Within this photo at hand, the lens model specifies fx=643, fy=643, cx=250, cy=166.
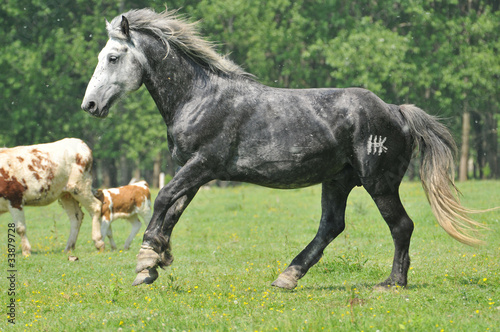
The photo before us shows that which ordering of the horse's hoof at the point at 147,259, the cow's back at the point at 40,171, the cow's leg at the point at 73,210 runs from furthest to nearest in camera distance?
1. the cow's leg at the point at 73,210
2. the cow's back at the point at 40,171
3. the horse's hoof at the point at 147,259

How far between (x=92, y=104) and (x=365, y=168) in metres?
3.19

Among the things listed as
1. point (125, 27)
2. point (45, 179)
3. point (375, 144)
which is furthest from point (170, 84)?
point (45, 179)

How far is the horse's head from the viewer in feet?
23.4

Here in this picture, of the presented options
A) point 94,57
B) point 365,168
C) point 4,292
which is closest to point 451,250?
point 365,168

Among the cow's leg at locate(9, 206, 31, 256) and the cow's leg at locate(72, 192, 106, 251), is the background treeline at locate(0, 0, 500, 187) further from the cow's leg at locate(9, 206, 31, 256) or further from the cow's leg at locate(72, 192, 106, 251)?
the cow's leg at locate(9, 206, 31, 256)

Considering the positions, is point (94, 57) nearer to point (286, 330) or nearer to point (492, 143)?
point (492, 143)

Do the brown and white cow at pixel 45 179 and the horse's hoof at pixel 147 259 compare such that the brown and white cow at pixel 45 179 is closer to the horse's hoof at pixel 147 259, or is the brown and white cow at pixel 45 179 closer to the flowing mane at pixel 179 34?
the flowing mane at pixel 179 34

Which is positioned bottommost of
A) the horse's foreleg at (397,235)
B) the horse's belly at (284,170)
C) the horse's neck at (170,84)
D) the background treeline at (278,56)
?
the horse's foreleg at (397,235)

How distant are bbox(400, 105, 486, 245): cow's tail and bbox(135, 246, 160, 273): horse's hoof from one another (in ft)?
11.0

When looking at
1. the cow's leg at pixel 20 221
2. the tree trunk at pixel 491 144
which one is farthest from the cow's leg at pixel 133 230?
the tree trunk at pixel 491 144

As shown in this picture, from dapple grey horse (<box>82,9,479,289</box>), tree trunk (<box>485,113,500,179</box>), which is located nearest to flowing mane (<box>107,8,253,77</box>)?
dapple grey horse (<box>82,9,479,289</box>)

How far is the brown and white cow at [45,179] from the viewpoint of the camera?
1248 centimetres

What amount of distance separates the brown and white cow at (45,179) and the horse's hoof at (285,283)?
257 inches

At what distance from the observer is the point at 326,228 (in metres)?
8.04
